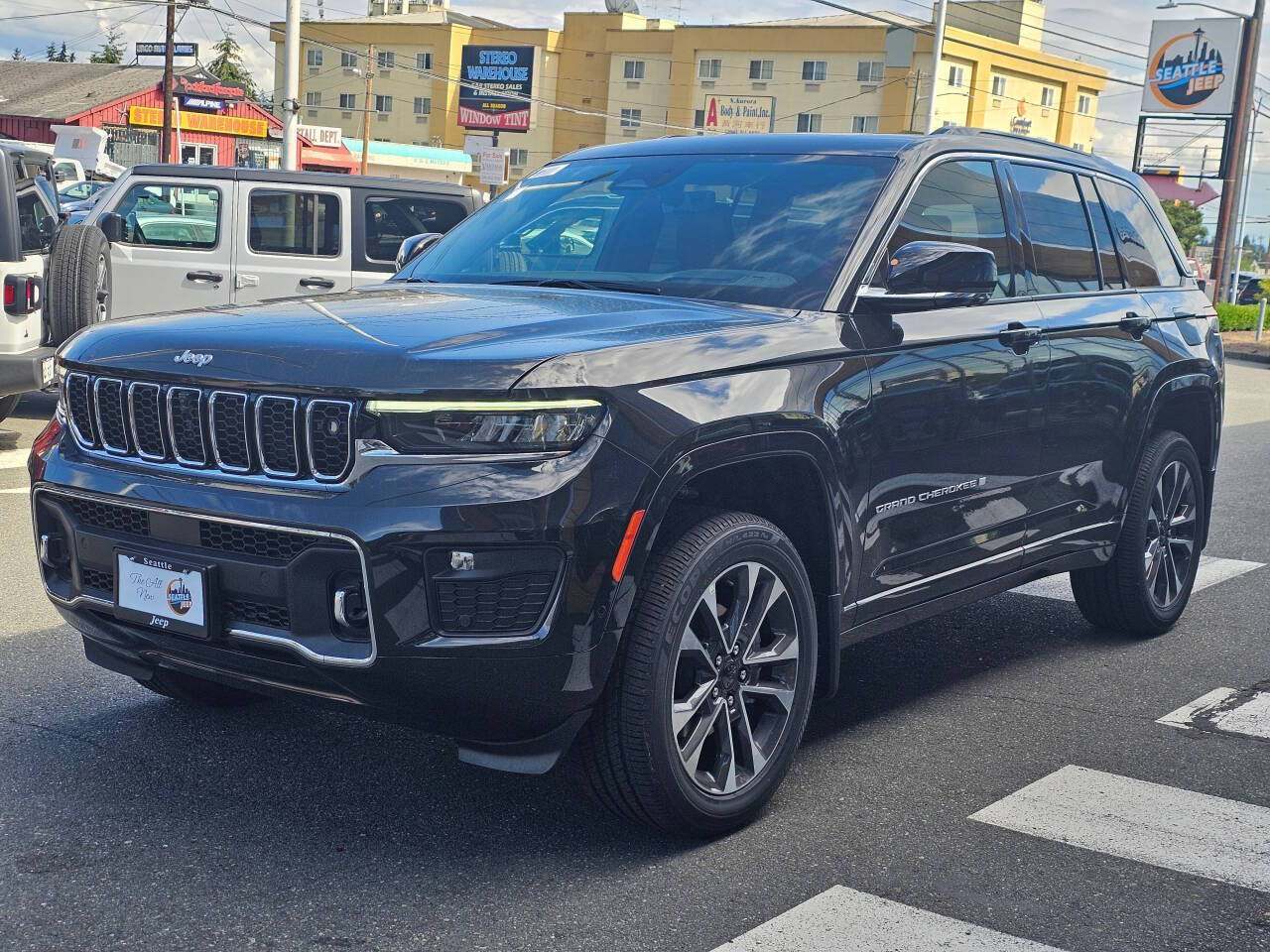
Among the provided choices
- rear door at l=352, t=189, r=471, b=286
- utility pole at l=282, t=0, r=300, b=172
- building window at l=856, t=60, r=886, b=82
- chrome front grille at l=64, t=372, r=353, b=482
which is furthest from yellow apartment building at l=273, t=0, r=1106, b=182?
chrome front grille at l=64, t=372, r=353, b=482

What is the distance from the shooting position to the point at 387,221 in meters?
13.2

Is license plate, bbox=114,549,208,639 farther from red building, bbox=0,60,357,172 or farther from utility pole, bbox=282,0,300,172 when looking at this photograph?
red building, bbox=0,60,357,172

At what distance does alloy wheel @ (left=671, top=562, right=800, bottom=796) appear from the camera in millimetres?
3936

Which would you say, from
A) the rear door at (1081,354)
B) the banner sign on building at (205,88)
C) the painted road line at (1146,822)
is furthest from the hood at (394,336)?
the banner sign on building at (205,88)

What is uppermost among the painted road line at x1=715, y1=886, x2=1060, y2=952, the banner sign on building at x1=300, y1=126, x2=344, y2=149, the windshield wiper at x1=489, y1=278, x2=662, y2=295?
the banner sign on building at x1=300, y1=126, x2=344, y2=149

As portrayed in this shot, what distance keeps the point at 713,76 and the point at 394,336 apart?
85687 mm

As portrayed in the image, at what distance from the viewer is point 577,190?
5316 mm

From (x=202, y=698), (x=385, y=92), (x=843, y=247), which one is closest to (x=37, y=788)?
(x=202, y=698)

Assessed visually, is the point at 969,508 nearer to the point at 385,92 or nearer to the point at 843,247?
the point at 843,247

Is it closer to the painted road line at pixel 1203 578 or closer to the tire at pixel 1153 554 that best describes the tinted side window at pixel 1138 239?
the tire at pixel 1153 554

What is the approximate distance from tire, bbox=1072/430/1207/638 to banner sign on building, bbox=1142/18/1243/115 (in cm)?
4225

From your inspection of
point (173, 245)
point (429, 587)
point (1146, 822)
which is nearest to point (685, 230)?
point (429, 587)

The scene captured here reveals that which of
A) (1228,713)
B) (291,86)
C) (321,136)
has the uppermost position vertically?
(291,86)

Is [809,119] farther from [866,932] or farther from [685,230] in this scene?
[866,932]
